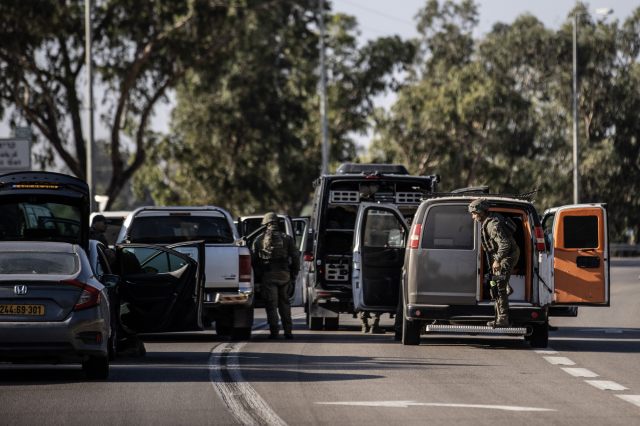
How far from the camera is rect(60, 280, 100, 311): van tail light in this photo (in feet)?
32.1

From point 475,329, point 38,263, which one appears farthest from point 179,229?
point 38,263

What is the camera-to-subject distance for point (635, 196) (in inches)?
2254

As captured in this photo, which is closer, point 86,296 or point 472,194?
point 86,296

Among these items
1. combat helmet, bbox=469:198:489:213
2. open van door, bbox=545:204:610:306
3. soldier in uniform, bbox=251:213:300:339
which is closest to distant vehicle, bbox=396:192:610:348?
combat helmet, bbox=469:198:489:213

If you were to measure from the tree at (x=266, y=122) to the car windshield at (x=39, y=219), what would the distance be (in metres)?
31.4

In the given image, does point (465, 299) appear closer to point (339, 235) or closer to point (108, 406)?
point (339, 235)

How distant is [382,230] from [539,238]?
285 cm

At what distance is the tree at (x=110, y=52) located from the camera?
3388cm

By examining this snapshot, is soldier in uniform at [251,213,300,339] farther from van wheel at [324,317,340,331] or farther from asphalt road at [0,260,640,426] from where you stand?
van wheel at [324,317,340,331]

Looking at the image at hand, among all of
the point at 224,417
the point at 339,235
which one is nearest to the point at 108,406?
the point at 224,417

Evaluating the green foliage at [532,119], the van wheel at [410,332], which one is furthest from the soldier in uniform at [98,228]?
the green foliage at [532,119]

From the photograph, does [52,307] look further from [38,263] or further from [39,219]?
[39,219]

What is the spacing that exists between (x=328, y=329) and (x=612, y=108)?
143ft

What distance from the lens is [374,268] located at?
49.2 feet
